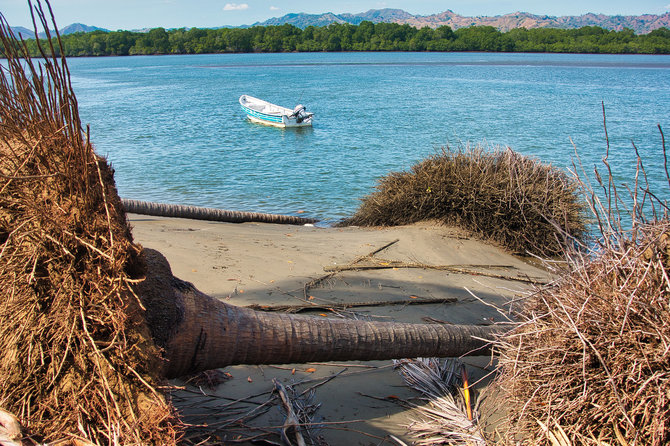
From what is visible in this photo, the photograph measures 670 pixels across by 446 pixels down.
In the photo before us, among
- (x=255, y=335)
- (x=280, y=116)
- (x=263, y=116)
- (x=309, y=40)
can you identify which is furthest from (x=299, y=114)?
(x=309, y=40)

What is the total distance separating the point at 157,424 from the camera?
2225mm

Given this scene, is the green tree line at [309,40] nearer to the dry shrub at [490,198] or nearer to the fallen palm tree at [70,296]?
the dry shrub at [490,198]

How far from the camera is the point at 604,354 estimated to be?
273 centimetres

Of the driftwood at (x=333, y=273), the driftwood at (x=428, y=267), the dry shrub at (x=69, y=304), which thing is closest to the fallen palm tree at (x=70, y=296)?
the dry shrub at (x=69, y=304)

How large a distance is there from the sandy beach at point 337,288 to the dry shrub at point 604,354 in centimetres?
49

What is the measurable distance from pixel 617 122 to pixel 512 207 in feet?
70.8

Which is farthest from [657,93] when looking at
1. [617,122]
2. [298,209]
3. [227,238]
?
[227,238]

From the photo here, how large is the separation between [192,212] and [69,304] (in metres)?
7.94

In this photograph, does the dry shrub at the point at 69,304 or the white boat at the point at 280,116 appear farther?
the white boat at the point at 280,116

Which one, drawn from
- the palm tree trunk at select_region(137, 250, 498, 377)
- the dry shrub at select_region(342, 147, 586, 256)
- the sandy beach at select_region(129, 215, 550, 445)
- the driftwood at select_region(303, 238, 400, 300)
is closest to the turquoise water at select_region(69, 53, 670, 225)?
the palm tree trunk at select_region(137, 250, 498, 377)

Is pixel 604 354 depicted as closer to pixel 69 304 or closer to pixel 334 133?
pixel 69 304

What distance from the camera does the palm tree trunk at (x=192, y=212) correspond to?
32.1 feet

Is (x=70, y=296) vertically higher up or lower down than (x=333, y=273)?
A: higher up

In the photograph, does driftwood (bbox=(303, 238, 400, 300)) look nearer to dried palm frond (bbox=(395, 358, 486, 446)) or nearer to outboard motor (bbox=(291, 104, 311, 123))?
dried palm frond (bbox=(395, 358, 486, 446))
